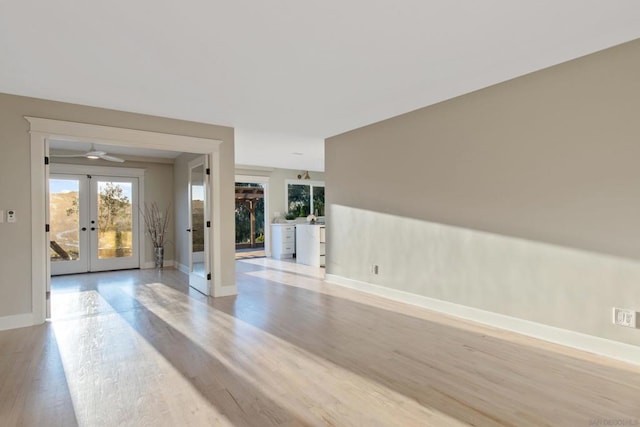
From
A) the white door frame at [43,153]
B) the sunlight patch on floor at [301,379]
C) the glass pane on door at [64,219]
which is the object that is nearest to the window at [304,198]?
the glass pane on door at [64,219]

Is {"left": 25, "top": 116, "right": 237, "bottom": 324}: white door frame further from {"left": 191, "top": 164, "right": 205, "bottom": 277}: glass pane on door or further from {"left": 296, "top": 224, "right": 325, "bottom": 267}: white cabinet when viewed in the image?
→ {"left": 296, "top": 224, "right": 325, "bottom": 267}: white cabinet

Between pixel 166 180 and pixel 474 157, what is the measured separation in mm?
6597

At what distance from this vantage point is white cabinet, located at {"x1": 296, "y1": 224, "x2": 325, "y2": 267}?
24.4 ft

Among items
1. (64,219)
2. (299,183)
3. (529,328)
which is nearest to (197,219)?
(64,219)

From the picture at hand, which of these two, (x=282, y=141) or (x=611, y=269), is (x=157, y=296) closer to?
(x=282, y=141)

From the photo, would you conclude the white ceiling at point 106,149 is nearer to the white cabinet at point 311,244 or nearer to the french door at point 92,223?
the french door at point 92,223

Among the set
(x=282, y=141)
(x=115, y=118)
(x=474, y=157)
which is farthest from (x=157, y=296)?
(x=474, y=157)

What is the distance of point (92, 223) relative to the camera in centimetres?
Answer: 692

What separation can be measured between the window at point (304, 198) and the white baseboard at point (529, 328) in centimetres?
501

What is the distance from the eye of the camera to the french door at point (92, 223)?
260 inches

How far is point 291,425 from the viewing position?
189 centimetres

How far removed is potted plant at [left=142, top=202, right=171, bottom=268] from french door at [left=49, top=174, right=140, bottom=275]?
0.79ft

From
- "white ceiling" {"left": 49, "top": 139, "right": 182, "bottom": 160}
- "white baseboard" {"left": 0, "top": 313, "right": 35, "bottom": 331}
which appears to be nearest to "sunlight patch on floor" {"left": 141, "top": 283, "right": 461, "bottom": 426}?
"white baseboard" {"left": 0, "top": 313, "right": 35, "bottom": 331}

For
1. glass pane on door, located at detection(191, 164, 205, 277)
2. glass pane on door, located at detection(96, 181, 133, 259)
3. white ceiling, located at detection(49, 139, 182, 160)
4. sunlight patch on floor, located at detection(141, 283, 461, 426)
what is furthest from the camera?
glass pane on door, located at detection(96, 181, 133, 259)
